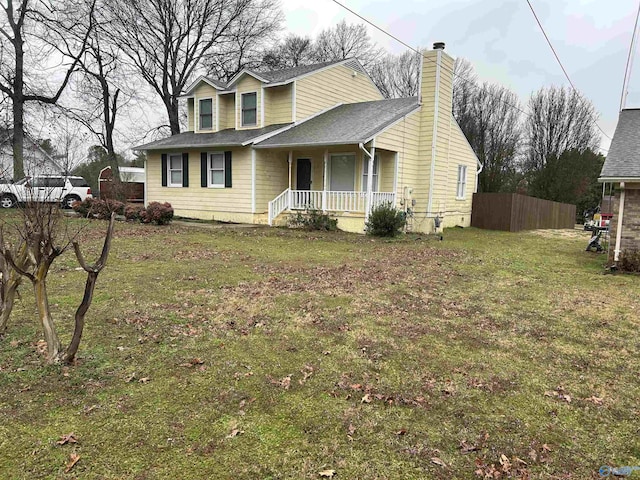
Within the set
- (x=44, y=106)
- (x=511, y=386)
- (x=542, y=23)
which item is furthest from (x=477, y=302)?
(x=44, y=106)

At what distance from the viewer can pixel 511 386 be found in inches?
156

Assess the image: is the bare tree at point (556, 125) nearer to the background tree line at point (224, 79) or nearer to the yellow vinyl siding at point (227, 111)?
the background tree line at point (224, 79)

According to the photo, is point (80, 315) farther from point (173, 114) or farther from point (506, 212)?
point (173, 114)

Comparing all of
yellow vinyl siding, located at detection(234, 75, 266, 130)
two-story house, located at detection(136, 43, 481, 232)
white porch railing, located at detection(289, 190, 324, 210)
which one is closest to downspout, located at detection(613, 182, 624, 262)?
two-story house, located at detection(136, 43, 481, 232)

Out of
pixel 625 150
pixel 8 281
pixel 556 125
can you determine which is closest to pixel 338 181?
pixel 625 150

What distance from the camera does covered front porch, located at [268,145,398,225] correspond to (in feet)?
51.2

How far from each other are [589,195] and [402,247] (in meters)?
27.6

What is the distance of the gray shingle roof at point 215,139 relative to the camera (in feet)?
56.3

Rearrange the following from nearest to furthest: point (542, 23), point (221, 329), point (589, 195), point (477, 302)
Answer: point (221, 329)
point (477, 302)
point (542, 23)
point (589, 195)

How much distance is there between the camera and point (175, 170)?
19578mm

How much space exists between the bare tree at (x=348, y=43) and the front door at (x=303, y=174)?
21.8 metres

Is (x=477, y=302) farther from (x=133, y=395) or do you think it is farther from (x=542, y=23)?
(x=542, y=23)

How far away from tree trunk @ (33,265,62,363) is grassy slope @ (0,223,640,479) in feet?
0.57

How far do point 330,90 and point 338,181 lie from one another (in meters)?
4.88
